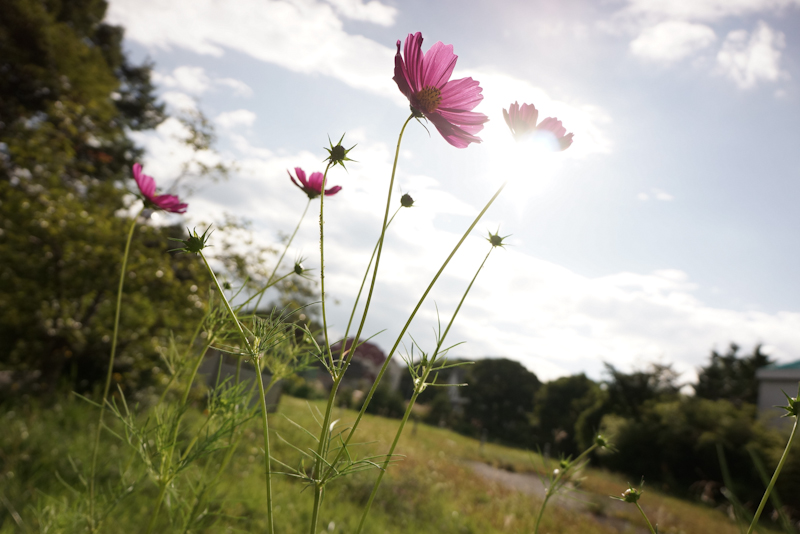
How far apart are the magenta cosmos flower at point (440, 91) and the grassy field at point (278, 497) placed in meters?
0.73

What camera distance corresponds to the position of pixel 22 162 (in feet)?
15.2

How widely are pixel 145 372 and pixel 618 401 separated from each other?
11.3 meters

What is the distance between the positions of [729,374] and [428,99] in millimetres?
18869

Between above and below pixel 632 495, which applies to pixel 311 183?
above

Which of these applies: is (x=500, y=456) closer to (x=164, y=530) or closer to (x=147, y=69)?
(x=164, y=530)

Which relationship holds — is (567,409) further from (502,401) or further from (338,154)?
(338,154)

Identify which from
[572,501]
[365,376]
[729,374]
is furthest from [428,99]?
[729,374]

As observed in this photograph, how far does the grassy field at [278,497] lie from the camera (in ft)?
6.25

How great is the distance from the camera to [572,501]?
670 centimetres

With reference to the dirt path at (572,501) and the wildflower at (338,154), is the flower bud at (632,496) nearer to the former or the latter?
the wildflower at (338,154)

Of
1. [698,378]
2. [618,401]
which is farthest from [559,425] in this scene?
[698,378]

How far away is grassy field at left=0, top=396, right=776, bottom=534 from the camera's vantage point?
75.0 inches

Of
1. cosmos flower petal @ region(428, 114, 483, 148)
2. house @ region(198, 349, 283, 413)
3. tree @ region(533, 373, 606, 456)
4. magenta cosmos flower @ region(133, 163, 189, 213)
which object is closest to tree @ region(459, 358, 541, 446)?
tree @ region(533, 373, 606, 456)

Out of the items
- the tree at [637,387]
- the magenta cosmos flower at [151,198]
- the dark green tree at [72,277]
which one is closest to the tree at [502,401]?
the tree at [637,387]
